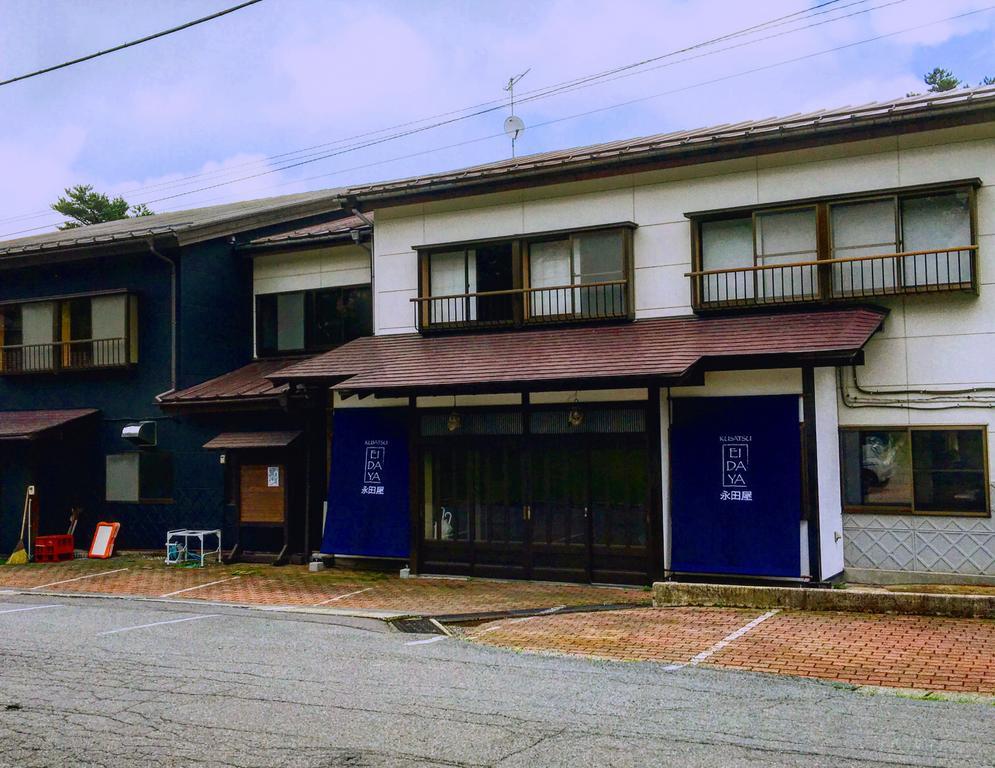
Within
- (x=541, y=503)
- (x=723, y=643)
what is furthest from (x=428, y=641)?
(x=541, y=503)

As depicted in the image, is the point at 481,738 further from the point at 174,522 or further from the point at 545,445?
the point at 174,522

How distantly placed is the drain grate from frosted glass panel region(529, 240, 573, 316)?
637 cm

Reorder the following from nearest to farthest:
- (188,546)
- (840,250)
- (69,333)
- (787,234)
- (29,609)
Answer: (29,609), (840,250), (787,234), (188,546), (69,333)

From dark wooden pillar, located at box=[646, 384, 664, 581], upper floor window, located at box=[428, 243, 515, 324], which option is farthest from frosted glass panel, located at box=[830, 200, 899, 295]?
upper floor window, located at box=[428, 243, 515, 324]

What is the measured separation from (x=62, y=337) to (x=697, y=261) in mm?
15007

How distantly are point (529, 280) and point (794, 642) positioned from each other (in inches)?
338

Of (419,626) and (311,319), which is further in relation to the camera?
(311,319)

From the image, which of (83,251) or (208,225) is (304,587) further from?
(83,251)

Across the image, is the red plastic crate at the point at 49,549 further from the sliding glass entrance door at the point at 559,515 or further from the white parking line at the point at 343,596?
the sliding glass entrance door at the point at 559,515

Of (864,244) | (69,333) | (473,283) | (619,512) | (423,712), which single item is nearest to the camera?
(423,712)

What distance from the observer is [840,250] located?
15070mm

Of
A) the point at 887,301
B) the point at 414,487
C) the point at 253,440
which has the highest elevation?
the point at 887,301

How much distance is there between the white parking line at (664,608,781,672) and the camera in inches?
386

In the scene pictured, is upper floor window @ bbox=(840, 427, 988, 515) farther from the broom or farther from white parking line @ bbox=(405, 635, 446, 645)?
the broom
